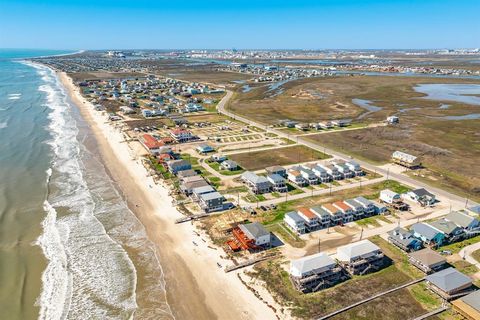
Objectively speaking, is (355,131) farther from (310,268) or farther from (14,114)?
(14,114)

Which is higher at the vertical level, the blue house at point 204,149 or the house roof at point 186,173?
the house roof at point 186,173

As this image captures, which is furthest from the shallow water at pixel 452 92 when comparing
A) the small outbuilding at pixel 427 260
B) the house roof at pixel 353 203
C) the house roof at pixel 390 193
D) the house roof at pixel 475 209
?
the small outbuilding at pixel 427 260

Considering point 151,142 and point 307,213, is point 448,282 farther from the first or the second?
point 151,142

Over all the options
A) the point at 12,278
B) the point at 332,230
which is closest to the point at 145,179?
the point at 12,278

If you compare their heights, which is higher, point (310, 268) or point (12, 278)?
point (310, 268)

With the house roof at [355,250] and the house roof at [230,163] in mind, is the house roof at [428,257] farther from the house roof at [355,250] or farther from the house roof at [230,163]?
the house roof at [230,163]

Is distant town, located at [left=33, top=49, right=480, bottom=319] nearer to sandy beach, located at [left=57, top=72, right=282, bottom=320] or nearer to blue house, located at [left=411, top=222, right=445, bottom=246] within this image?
blue house, located at [left=411, top=222, right=445, bottom=246]

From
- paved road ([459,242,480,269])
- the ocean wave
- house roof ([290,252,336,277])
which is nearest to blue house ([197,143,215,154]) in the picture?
the ocean wave
